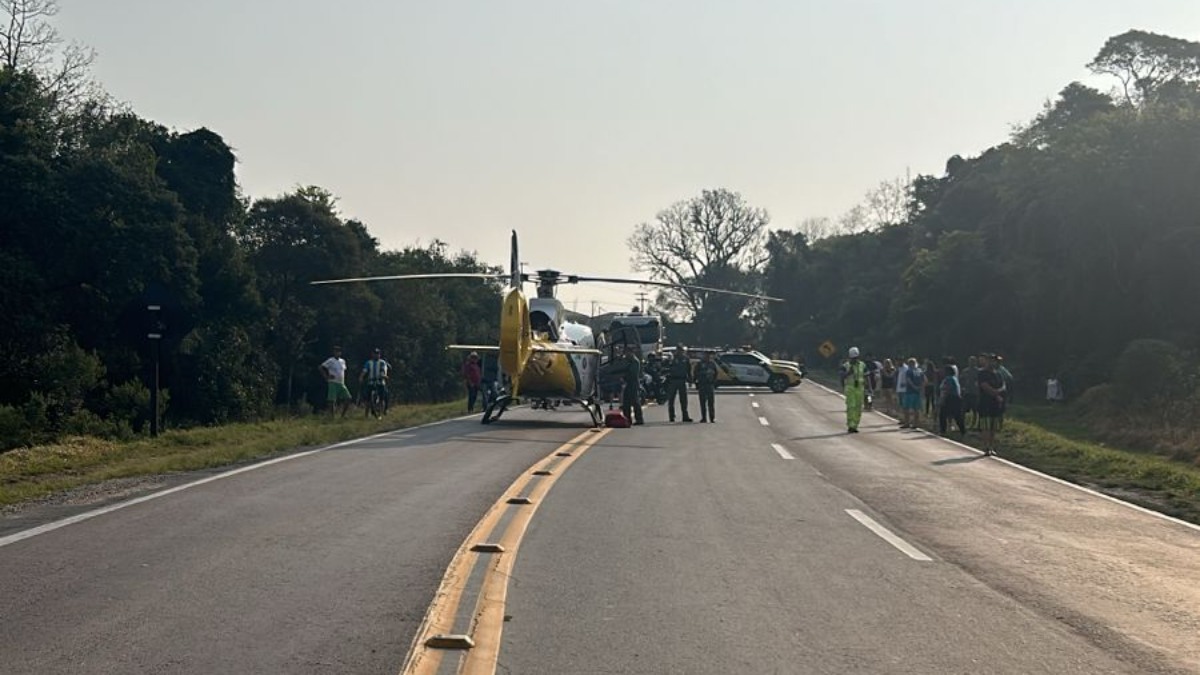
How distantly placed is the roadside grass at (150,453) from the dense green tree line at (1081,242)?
100 feet

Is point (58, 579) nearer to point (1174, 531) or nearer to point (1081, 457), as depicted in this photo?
point (1174, 531)

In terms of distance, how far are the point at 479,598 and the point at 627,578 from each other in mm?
1339

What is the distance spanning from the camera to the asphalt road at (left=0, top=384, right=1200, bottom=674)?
23.7 feet

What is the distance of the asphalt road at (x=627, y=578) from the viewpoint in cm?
722

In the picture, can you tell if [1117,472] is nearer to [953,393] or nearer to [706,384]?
[953,393]

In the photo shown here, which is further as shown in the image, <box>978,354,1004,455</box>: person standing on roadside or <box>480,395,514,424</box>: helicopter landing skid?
<box>480,395,514,424</box>: helicopter landing skid

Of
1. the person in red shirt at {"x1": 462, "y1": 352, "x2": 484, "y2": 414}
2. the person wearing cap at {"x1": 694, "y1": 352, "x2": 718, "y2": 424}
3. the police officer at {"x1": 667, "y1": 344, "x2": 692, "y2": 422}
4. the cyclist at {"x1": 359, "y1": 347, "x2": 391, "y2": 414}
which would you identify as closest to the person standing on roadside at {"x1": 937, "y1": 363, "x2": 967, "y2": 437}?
the person wearing cap at {"x1": 694, "y1": 352, "x2": 718, "y2": 424}

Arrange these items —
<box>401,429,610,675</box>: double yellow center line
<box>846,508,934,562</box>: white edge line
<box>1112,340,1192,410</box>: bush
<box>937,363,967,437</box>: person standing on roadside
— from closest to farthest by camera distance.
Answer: <box>401,429,610,675</box>: double yellow center line < <box>846,508,934,562</box>: white edge line < <box>937,363,967,437</box>: person standing on roadside < <box>1112,340,1192,410</box>: bush

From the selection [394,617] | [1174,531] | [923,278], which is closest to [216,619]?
[394,617]

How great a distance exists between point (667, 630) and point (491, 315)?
7241cm

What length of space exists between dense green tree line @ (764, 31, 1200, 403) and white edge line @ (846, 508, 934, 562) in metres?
34.1

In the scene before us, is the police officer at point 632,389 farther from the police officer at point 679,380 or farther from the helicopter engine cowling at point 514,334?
the helicopter engine cowling at point 514,334

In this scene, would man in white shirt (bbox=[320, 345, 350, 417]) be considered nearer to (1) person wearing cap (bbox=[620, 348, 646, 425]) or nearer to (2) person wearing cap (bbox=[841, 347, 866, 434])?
(1) person wearing cap (bbox=[620, 348, 646, 425])

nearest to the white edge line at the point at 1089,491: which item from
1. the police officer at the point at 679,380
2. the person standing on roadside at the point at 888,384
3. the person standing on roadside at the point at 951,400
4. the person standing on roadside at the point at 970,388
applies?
the person standing on roadside at the point at 951,400
